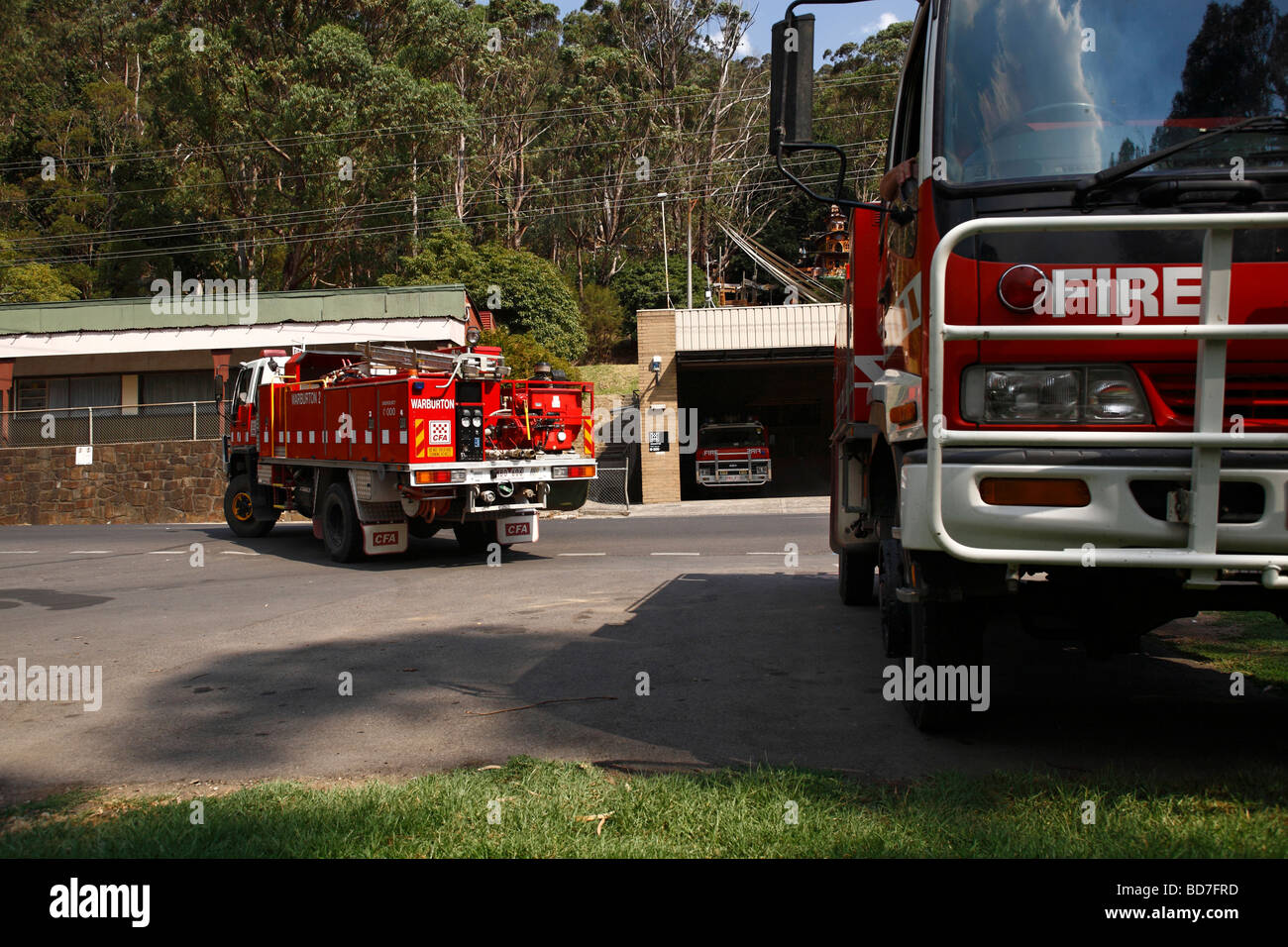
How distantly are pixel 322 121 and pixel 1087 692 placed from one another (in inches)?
1296

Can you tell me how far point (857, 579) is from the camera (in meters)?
8.16

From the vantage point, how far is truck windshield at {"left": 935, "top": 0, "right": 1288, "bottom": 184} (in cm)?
370

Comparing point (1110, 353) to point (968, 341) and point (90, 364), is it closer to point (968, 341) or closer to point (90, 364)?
point (968, 341)

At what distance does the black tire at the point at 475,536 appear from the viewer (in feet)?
43.8

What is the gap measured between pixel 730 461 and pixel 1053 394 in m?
22.7

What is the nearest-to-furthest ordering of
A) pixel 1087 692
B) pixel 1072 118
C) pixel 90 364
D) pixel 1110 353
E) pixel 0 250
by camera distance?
pixel 1110 353, pixel 1072 118, pixel 1087 692, pixel 90 364, pixel 0 250

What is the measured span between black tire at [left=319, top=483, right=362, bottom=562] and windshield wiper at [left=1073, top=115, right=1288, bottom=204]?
33.5ft

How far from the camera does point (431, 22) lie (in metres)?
34.6

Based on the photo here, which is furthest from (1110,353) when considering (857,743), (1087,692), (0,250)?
(0,250)

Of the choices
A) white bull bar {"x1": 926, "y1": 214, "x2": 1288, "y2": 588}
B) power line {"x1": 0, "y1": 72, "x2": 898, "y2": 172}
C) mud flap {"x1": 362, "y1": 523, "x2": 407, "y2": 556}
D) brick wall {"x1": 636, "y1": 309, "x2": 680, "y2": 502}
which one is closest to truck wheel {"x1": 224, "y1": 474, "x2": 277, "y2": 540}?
mud flap {"x1": 362, "y1": 523, "x2": 407, "y2": 556}

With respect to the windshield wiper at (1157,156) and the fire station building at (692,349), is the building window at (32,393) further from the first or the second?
the windshield wiper at (1157,156)

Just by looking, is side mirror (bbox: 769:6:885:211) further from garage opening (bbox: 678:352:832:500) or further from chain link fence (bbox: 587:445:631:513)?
garage opening (bbox: 678:352:832:500)

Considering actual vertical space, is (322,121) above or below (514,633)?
above

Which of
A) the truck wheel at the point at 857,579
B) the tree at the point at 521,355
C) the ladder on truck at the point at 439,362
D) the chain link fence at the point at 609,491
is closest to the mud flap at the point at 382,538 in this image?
the ladder on truck at the point at 439,362
